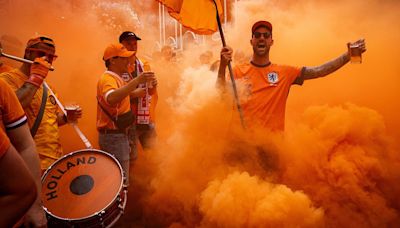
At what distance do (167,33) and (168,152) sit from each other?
273 inches

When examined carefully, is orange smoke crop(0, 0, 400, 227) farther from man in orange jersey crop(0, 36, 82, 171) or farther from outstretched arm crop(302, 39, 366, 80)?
man in orange jersey crop(0, 36, 82, 171)

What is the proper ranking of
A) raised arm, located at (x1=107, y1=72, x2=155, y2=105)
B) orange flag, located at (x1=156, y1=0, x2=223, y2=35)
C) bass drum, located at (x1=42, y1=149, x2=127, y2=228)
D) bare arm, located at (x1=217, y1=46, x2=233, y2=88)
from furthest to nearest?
1. orange flag, located at (x1=156, y1=0, x2=223, y2=35)
2. bare arm, located at (x1=217, y1=46, x2=233, y2=88)
3. raised arm, located at (x1=107, y1=72, x2=155, y2=105)
4. bass drum, located at (x1=42, y1=149, x2=127, y2=228)

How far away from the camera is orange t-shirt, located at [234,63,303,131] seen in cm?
395

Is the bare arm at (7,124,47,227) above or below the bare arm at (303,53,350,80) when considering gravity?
below

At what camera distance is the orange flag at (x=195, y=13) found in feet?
13.8

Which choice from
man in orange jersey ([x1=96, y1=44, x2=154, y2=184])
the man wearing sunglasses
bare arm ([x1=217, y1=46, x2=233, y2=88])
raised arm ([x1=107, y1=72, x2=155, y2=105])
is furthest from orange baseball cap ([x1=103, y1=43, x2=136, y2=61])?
bare arm ([x1=217, y1=46, x2=233, y2=88])

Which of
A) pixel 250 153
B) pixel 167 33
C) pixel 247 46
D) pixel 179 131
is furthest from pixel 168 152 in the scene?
pixel 167 33

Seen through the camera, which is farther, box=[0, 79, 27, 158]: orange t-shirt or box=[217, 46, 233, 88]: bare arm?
box=[217, 46, 233, 88]: bare arm

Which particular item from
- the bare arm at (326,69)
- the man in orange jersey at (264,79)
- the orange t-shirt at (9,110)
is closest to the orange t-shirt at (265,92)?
the man in orange jersey at (264,79)

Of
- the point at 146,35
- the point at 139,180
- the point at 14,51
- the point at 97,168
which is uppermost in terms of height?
the point at 146,35

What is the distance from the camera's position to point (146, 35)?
10891 mm

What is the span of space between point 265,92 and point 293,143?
0.86 metres

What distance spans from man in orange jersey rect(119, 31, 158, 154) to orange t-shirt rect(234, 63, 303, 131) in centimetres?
116

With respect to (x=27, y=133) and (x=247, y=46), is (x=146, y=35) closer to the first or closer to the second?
(x=247, y=46)
